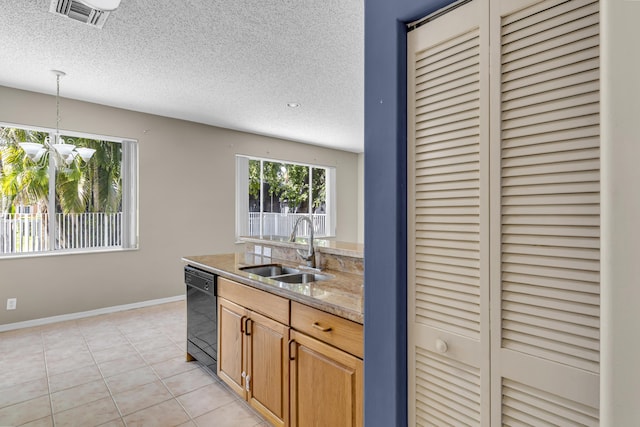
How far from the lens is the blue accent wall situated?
44.0 inches

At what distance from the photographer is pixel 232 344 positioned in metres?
2.29

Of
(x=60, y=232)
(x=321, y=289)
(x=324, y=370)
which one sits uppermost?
(x=60, y=232)

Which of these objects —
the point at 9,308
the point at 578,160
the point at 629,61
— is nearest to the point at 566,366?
the point at 578,160

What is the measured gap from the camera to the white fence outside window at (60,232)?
3.91 meters

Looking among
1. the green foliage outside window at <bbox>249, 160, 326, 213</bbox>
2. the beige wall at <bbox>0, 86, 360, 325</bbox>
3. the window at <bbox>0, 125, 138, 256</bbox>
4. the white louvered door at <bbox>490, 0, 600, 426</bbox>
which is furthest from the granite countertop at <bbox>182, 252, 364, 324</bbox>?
the green foliage outside window at <bbox>249, 160, 326, 213</bbox>

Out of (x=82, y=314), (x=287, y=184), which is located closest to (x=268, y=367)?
(x=82, y=314)

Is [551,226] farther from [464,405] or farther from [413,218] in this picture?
[464,405]

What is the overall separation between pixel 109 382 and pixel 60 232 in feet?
8.07

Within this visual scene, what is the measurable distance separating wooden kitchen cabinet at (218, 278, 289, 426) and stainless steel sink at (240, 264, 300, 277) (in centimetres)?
A: 27

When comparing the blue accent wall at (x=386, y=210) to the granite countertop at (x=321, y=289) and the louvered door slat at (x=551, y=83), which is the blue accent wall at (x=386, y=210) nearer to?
the granite countertop at (x=321, y=289)

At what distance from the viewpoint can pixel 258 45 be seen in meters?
2.79

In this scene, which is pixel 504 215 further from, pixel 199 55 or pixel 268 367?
pixel 199 55

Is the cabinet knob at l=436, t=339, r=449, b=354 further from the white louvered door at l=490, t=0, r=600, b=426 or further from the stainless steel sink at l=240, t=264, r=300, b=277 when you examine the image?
the stainless steel sink at l=240, t=264, r=300, b=277

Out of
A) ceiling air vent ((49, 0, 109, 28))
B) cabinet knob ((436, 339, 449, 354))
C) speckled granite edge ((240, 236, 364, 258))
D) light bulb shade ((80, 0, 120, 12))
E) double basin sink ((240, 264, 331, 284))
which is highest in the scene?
ceiling air vent ((49, 0, 109, 28))
